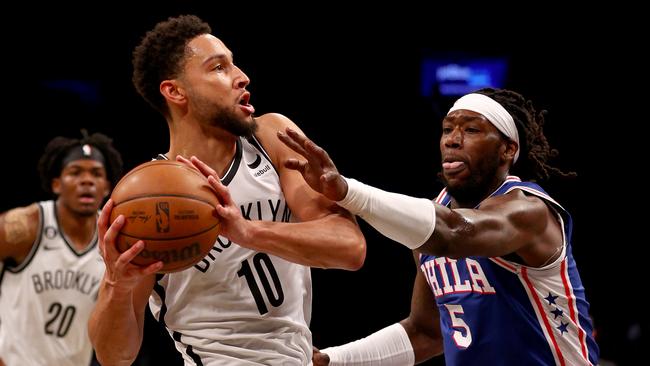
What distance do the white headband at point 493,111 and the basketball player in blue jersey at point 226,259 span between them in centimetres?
86

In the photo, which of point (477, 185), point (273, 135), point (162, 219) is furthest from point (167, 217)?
point (477, 185)

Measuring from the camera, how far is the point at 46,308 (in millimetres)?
5777

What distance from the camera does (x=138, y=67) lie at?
3.54 metres

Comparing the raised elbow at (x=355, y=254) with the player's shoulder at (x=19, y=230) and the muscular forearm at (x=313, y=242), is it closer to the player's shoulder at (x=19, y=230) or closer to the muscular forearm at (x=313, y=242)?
the muscular forearm at (x=313, y=242)

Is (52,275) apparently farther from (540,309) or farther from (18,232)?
(540,309)

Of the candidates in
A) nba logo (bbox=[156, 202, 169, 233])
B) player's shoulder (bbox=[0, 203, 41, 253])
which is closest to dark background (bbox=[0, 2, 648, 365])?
player's shoulder (bbox=[0, 203, 41, 253])

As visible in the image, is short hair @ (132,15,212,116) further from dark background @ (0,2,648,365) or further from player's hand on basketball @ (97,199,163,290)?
dark background @ (0,2,648,365)

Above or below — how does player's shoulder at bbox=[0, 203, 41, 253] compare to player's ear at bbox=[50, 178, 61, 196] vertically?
below

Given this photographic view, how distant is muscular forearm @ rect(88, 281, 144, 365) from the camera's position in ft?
9.98

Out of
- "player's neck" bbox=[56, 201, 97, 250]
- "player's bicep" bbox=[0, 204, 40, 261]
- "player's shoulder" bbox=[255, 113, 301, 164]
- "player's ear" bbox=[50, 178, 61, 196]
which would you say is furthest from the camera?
"player's ear" bbox=[50, 178, 61, 196]

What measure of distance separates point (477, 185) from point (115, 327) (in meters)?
1.56

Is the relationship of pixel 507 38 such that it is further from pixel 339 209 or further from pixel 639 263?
pixel 339 209

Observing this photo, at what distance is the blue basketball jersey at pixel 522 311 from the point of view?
3385mm

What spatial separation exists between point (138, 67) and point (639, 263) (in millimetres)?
6715
